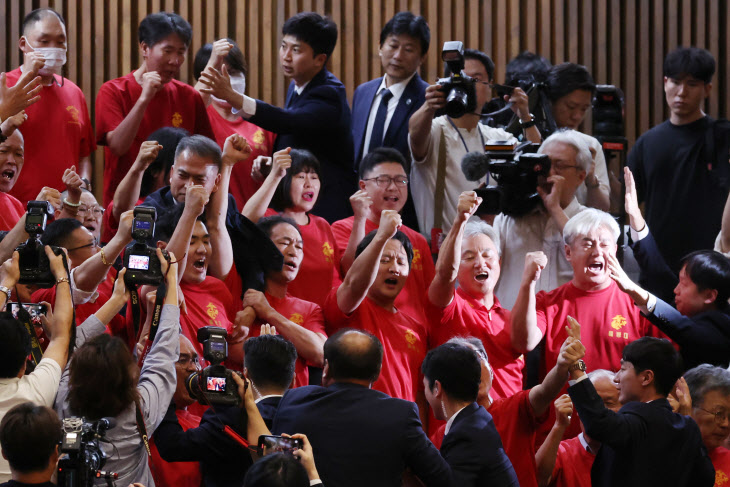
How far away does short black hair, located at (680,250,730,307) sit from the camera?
406 cm

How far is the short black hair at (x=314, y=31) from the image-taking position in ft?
16.0

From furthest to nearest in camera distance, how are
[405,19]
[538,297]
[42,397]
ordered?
[405,19], [538,297], [42,397]

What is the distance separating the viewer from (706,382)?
3.64 m

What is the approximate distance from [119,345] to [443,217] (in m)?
2.08

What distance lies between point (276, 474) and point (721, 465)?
187 centimetres

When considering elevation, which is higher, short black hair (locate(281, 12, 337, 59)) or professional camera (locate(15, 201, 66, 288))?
short black hair (locate(281, 12, 337, 59))

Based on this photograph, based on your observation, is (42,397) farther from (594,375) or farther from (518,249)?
(518,249)

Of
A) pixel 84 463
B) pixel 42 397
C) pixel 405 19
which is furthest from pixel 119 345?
pixel 405 19

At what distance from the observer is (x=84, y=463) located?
2492 millimetres

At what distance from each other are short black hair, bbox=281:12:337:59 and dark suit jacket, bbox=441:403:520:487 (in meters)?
2.31

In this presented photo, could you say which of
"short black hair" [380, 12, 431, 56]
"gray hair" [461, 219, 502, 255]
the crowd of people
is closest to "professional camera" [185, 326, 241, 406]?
the crowd of people

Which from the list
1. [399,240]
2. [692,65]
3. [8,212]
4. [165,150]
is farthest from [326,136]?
[692,65]

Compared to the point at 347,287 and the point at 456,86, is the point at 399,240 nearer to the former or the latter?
the point at 347,287

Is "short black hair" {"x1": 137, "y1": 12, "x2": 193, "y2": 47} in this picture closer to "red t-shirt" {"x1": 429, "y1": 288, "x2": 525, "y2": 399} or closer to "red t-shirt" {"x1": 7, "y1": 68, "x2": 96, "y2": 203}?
"red t-shirt" {"x1": 7, "y1": 68, "x2": 96, "y2": 203}
